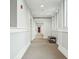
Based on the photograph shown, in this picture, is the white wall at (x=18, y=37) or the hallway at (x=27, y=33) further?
the hallway at (x=27, y=33)

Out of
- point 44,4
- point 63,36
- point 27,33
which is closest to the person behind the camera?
point 63,36

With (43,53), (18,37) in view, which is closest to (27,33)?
(43,53)

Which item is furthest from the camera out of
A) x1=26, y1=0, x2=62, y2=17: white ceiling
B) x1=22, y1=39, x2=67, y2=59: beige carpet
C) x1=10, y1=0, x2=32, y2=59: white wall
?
x1=26, y1=0, x2=62, y2=17: white ceiling

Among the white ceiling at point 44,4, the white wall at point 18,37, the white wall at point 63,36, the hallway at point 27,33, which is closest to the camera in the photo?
the white wall at point 18,37

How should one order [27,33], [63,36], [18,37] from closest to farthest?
1. [18,37]
2. [63,36]
3. [27,33]

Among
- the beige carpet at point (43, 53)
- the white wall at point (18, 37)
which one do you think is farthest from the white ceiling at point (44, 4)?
the beige carpet at point (43, 53)

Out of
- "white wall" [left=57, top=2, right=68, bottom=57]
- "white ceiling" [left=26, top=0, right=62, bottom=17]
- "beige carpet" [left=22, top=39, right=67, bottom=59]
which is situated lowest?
"beige carpet" [left=22, top=39, right=67, bottom=59]

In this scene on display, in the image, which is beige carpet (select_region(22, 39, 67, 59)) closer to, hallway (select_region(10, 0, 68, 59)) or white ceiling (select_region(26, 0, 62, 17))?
hallway (select_region(10, 0, 68, 59))

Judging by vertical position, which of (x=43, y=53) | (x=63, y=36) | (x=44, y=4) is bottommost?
(x=43, y=53)

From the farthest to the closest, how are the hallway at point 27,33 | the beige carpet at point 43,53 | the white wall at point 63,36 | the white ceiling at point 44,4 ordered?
the white ceiling at point 44,4
the white wall at point 63,36
the beige carpet at point 43,53
the hallway at point 27,33

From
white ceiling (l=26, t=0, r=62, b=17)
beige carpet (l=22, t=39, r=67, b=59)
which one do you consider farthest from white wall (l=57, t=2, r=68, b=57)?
white ceiling (l=26, t=0, r=62, b=17)

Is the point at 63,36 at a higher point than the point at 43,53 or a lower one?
higher

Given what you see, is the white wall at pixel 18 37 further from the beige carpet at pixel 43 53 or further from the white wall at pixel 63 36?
the white wall at pixel 63 36

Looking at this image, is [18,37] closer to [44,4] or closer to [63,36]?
[63,36]
